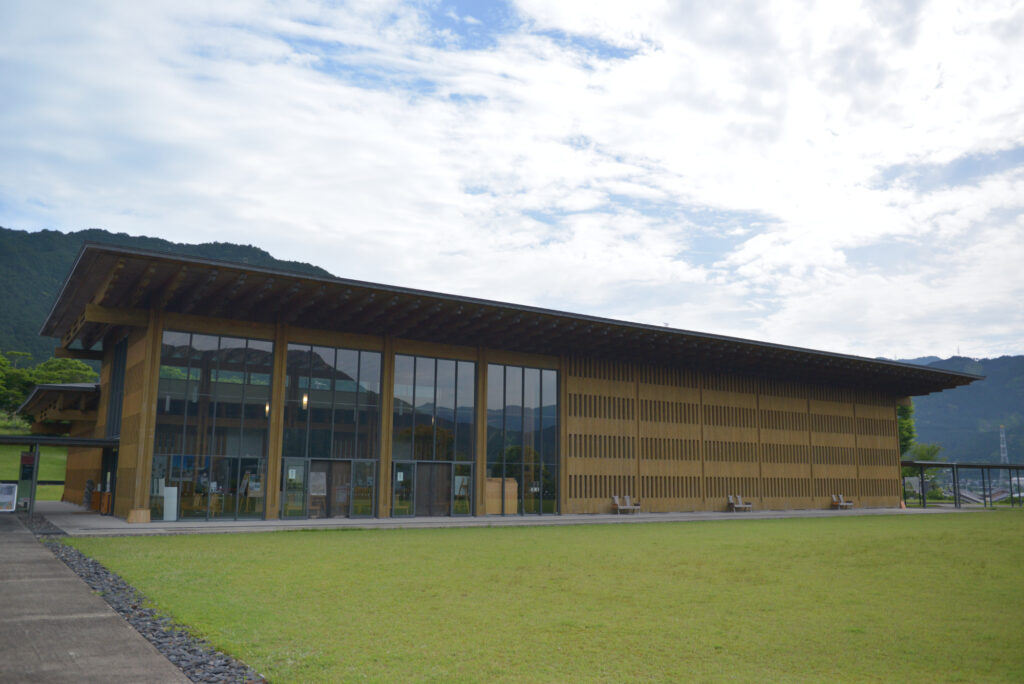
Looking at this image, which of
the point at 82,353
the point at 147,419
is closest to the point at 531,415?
the point at 147,419

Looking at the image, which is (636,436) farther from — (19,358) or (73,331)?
(19,358)

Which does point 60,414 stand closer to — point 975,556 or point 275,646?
point 275,646

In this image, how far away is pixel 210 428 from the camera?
2712 centimetres

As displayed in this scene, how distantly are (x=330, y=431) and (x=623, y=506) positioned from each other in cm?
1454

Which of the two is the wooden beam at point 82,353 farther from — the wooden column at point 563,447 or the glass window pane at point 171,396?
the wooden column at point 563,447

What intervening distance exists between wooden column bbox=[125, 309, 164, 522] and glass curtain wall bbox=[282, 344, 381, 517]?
451 centimetres

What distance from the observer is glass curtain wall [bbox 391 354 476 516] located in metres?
31.2

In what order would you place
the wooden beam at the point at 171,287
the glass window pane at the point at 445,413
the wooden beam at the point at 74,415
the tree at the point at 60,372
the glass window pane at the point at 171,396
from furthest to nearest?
the tree at the point at 60,372, the wooden beam at the point at 74,415, the glass window pane at the point at 445,413, the glass window pane at the point at 171,396, the wooden beam at the point at 171,287

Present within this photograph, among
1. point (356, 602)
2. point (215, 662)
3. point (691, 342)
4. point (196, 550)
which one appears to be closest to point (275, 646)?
point (215, 662)

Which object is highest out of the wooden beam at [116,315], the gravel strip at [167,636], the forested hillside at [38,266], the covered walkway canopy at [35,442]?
the forested hillside at [38,266]

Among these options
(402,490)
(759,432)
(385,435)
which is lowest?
(402,490)

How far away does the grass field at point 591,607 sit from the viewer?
7.22 m

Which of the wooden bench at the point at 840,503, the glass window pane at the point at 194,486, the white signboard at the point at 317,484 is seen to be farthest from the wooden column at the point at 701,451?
the glass window pane at the point at 194,486

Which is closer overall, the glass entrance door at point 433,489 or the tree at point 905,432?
the glass entrance door at point 433,489
